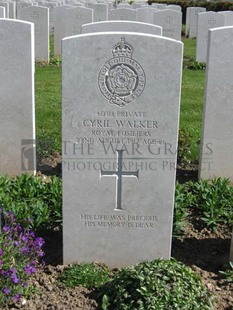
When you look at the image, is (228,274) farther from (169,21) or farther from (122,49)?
Result: (169,21)

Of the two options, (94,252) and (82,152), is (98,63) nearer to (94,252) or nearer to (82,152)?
(82,152)

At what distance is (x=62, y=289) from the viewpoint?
3.92 meters

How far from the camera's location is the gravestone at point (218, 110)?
5.58 meters

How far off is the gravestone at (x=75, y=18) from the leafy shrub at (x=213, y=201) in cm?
928

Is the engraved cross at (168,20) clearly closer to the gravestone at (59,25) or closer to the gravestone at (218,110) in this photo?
the gravestone at (59,25)

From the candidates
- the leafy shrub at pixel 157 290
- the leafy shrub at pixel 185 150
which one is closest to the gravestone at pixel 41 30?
→ the leafy shrub at pixel 185 150

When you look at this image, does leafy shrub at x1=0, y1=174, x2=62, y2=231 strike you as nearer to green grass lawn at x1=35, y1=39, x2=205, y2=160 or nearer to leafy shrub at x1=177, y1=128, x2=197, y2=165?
green grass lawn at x1=35, y1=39, x2=205, y2=160

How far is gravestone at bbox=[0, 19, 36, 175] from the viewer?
217 inches

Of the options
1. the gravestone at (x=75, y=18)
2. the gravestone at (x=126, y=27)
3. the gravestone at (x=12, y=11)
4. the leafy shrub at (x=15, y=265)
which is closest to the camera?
the leafy shrub at (x=15, y=265)

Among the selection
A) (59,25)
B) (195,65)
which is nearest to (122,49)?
(195,65)

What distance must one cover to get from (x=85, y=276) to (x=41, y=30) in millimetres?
10481

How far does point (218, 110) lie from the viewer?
5.79 metres

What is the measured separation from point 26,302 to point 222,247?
182 centimetres

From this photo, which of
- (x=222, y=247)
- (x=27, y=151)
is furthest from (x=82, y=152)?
(x=27, y=151)
